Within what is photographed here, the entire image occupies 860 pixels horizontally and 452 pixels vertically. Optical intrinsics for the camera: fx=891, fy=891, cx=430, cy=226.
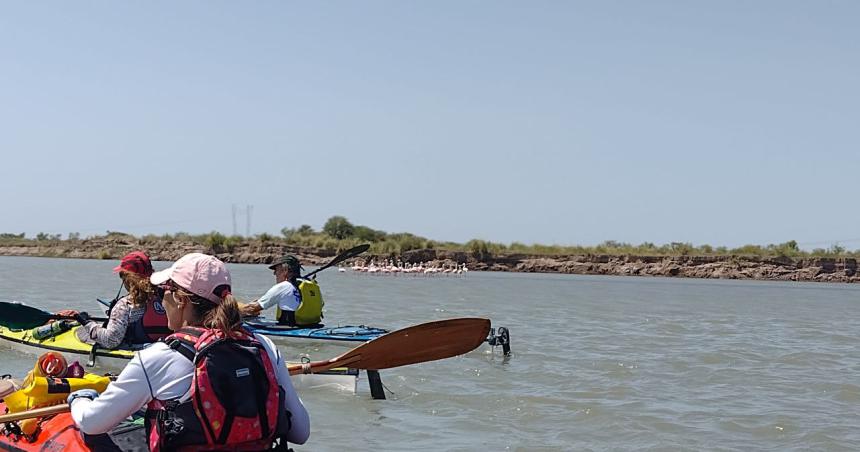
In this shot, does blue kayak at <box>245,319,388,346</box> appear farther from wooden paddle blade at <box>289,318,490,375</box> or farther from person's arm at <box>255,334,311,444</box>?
person's arm at <box>255,334,311,444</box>

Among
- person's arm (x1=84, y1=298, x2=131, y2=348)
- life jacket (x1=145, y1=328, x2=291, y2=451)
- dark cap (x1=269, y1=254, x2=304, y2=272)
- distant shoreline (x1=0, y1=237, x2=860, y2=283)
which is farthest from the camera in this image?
distant shoreline (x1=0, y1=237, x2=860, y2=283)

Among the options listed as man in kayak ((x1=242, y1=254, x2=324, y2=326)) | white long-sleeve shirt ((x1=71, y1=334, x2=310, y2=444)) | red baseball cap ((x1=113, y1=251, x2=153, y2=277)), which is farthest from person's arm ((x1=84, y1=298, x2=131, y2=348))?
white long-sleeve shirt ((x1=71, y1=334, x2=310, y2=444))

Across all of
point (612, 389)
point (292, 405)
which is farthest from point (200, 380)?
point (612, 389)

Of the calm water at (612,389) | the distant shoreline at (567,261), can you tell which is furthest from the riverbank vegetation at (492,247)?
the calm water at (612,389)

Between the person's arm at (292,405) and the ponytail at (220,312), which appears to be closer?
the ponytail at (220,312)

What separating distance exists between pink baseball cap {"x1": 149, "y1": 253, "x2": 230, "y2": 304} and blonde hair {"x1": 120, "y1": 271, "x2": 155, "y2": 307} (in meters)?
3.52

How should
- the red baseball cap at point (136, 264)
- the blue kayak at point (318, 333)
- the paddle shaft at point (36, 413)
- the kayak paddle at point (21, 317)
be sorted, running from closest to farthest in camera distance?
the paddle shaft at point (36, 413) < the red baseball cap at point (136, 264) < the kayak paddle at point (21, 317) < the blue kayak at point (318, 333)

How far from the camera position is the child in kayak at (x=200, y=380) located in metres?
3.33

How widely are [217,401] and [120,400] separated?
1.22 feet

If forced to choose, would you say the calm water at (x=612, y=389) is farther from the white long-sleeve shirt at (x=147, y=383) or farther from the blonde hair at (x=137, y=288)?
the white long-sleeve shirt at (x=147, y=383)

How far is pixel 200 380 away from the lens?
3311mm

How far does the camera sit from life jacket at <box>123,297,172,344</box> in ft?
24.9

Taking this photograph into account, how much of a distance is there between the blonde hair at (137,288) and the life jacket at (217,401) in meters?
3.57

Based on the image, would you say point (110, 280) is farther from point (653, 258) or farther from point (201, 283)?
point (653, 258)
